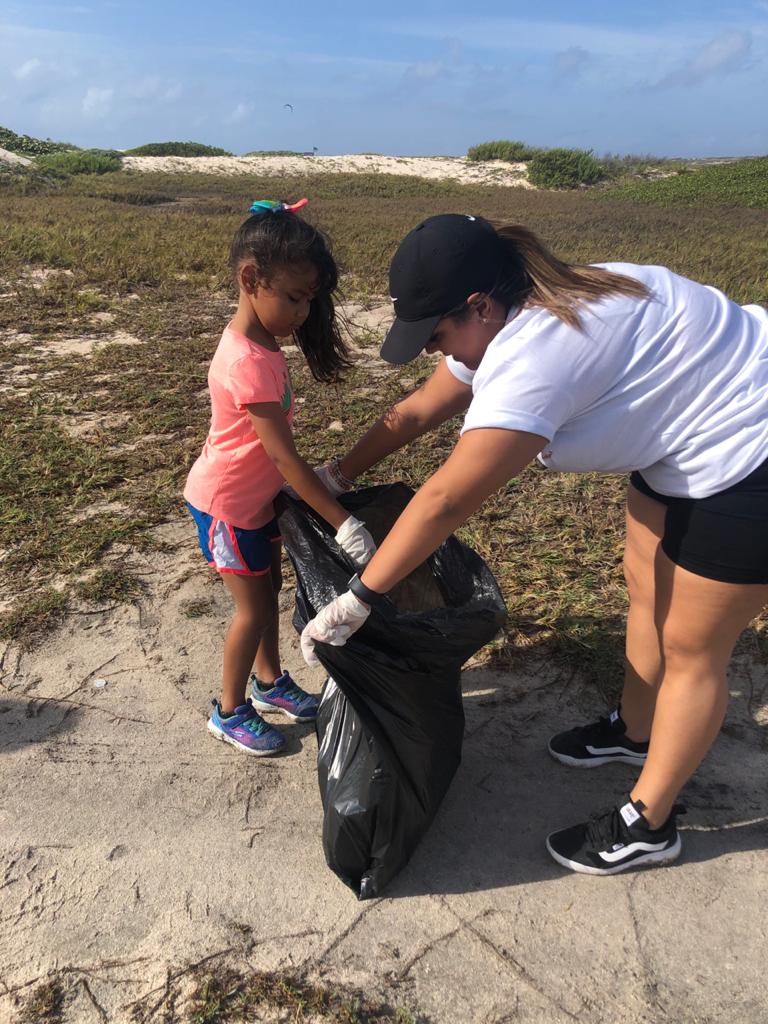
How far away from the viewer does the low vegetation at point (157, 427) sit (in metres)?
2.92

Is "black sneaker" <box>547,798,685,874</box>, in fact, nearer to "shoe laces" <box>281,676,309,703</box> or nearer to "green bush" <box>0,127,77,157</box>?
"shoe laces" <box>281,676,309,703</box>

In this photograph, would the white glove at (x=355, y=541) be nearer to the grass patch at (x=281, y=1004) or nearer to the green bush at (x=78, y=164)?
the grass patch at (x=281, y=1004)

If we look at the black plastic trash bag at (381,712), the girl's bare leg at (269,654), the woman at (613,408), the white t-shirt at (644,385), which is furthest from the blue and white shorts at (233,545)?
the white t-shirt at (644,385)

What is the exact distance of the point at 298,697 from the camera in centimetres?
239

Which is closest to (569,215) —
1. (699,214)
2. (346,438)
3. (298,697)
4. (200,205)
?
(699,214)

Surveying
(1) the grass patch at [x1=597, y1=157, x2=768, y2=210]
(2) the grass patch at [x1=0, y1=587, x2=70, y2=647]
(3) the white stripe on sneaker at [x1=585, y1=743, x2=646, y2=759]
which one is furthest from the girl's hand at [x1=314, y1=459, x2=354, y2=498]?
(1) the grass patch at [x1=597, y1=157, x2=768, y2=210]

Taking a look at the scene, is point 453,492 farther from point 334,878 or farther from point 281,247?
point 334,878

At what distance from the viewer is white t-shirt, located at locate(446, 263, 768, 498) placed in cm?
138

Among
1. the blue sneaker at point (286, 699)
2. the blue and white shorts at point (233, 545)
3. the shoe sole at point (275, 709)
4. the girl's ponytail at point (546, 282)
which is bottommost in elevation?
the shoe sole at point (275, 709)

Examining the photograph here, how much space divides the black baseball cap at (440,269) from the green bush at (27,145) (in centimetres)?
3636

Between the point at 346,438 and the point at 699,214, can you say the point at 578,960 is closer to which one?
the point at 346,438

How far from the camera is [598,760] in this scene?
2.22 m

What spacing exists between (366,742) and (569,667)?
1038 millimetres

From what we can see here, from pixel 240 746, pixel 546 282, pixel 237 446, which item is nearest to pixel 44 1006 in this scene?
pixel 240 746
